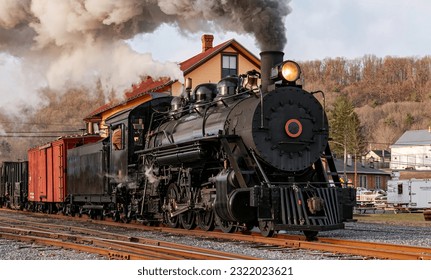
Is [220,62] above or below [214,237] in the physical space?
above

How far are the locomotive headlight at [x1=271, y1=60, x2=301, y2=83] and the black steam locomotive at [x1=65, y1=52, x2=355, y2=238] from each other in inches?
0.9

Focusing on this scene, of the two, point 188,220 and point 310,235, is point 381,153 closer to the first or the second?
point 188,220

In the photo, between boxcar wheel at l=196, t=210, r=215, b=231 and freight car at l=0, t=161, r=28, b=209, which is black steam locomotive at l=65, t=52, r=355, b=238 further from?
freight car at l=0, t=161, r=28, b=209

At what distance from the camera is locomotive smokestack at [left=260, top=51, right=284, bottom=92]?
14.5m

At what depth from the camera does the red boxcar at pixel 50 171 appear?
25.8 metres

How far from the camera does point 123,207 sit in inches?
797

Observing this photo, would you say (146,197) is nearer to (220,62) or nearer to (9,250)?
(9,250)

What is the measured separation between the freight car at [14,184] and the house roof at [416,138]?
58.4 metres

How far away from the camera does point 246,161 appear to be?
47.3 ft

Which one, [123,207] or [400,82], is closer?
[123,207]

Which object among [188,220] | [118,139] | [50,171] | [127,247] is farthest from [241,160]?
[50,171]

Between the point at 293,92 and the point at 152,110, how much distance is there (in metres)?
6.65

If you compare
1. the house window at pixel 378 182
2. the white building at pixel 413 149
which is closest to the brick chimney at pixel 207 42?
the house window at pixel 378 182
